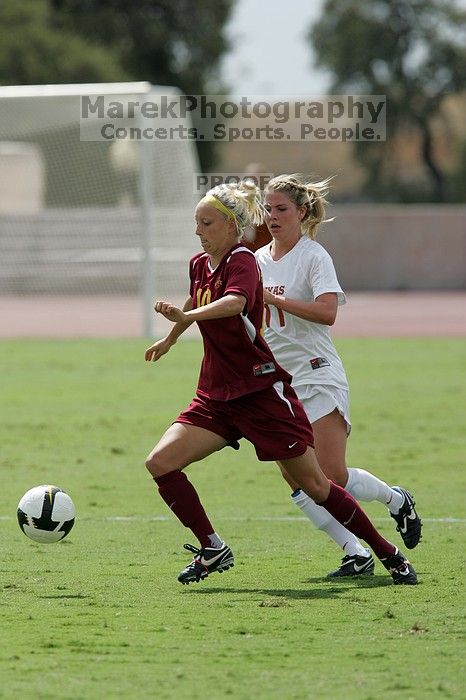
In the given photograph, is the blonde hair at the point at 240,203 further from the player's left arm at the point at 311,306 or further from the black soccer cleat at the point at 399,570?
the black soccer cleat at the point at 399,570

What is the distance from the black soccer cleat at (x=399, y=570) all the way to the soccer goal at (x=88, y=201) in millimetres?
15177

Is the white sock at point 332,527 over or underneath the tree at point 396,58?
underneath

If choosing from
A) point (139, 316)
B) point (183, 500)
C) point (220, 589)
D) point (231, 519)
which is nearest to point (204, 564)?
point (220, 589)

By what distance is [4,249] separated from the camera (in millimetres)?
31672

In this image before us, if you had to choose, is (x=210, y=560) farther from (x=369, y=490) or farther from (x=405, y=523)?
(x=405, y=523)

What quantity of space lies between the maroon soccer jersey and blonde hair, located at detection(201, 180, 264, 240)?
119 mm

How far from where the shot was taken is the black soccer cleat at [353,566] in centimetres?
663

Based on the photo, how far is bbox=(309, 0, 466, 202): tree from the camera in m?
57.8

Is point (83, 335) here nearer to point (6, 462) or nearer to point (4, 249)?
point (4, 249)

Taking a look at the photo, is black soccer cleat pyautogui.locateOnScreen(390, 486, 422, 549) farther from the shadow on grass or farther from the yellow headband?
the yellow headband

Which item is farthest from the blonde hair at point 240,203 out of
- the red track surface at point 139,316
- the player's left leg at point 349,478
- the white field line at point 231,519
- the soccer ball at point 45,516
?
the red track surface at point 139,316

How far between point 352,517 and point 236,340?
1030mm

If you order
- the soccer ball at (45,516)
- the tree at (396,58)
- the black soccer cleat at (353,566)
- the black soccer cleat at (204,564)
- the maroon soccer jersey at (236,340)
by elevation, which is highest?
the tree at (396,58)

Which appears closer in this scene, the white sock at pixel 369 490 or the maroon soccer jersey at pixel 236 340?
the maroon soccer jersey at pixel 236 340
